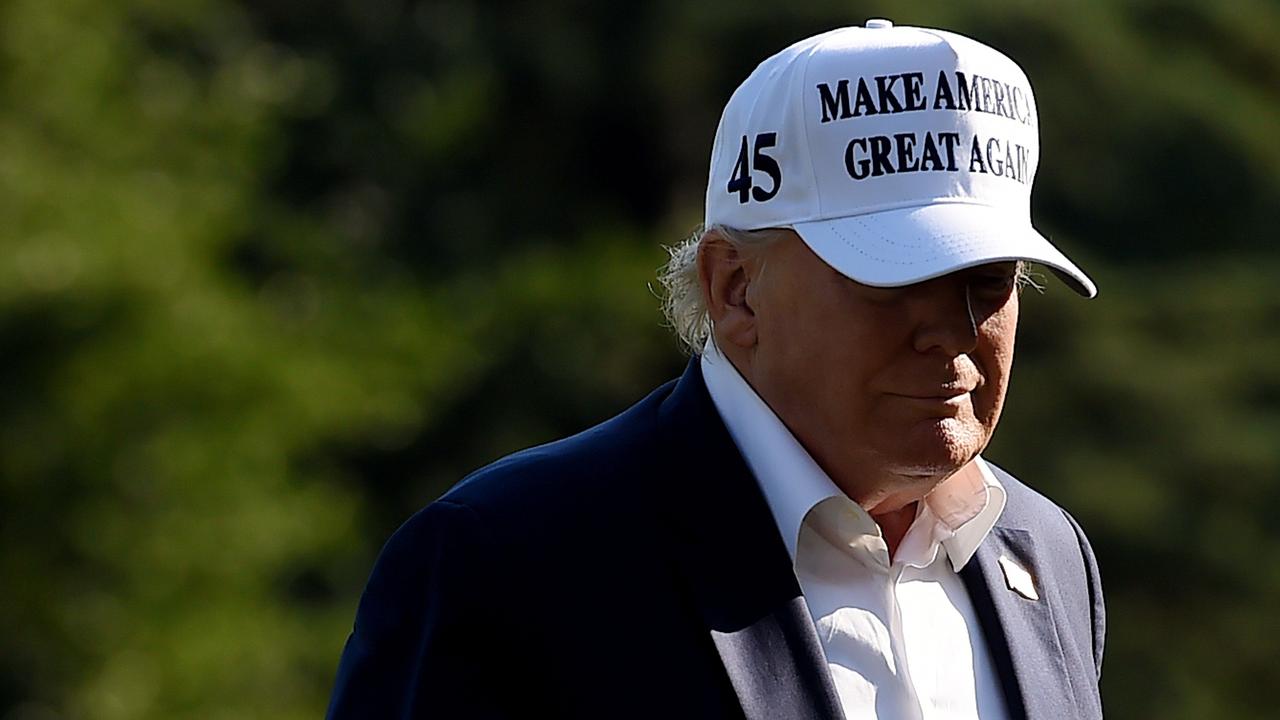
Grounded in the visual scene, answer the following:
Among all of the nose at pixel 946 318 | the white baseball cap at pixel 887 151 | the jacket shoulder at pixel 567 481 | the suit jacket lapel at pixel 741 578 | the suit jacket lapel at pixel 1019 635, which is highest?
the white baseball cap at pixel 887 151

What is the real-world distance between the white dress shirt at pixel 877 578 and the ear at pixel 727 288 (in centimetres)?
4

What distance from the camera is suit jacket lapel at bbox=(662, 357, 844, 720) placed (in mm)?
1857

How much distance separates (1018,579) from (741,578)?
39 centimetres

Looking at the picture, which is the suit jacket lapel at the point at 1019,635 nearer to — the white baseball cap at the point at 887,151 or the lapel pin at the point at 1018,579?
the lapel pin at the point at 1018,579

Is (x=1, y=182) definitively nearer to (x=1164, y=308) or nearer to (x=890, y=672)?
(x=1164, y=308)

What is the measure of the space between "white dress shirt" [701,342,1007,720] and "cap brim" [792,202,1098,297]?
0.57 ft

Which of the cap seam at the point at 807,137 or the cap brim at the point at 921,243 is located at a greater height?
the cap seam at the point at 807,137

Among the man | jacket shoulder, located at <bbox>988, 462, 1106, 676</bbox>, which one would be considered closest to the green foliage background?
jacket shoulder, located at <bbox>988, 462, 1106, 676</bbox>

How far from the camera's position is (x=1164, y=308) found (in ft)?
34.0

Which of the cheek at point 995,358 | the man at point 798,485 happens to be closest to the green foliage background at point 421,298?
the man at point 798,485

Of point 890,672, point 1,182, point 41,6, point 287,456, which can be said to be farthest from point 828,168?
point 287,456

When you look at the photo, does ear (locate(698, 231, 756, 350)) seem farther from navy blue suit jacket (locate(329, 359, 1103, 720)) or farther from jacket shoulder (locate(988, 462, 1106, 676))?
jacket shoulder (locate(988, 462, 1106, 676))

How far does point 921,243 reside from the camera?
6.31ft

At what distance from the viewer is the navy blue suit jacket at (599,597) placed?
6.00ft
